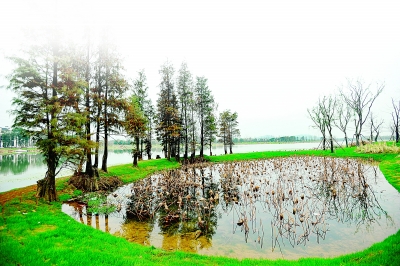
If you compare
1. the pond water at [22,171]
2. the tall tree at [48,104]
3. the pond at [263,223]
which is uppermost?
the tall tree at [48,104]

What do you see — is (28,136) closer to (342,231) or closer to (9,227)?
(9,227)

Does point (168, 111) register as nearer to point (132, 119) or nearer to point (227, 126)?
point (132, 119)

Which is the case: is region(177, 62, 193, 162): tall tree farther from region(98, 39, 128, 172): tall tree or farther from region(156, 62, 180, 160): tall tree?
region(98, 39, 128, 172): tall tree

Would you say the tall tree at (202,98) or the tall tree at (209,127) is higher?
→ the tall tree at (202,98)

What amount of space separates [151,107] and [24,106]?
30.5 metres

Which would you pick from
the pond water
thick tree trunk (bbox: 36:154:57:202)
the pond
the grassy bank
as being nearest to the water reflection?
the pond water

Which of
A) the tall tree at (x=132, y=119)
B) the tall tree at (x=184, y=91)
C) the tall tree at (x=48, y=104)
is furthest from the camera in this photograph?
the tall tree at (x=184, y=91)

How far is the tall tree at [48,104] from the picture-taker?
37.5ft

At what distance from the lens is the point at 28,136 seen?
38.9 feet

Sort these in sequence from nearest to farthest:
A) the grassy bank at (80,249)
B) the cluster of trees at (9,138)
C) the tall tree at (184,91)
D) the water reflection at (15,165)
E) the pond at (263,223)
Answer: the grassy bank at (80,249) → the pond at (263,223) → the water reflection at (15,165) → the tall tree at (184,91) → the cluster of trees at (9,138)

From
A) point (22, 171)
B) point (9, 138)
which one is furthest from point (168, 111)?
point (9, 138)

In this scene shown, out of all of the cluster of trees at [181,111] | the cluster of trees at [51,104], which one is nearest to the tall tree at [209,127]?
the cluster of trees at [181,111]

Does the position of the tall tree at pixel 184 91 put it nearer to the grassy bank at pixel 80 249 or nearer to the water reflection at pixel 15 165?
the water reflection at pixel 15 165

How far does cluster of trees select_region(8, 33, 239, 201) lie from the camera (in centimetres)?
1165
